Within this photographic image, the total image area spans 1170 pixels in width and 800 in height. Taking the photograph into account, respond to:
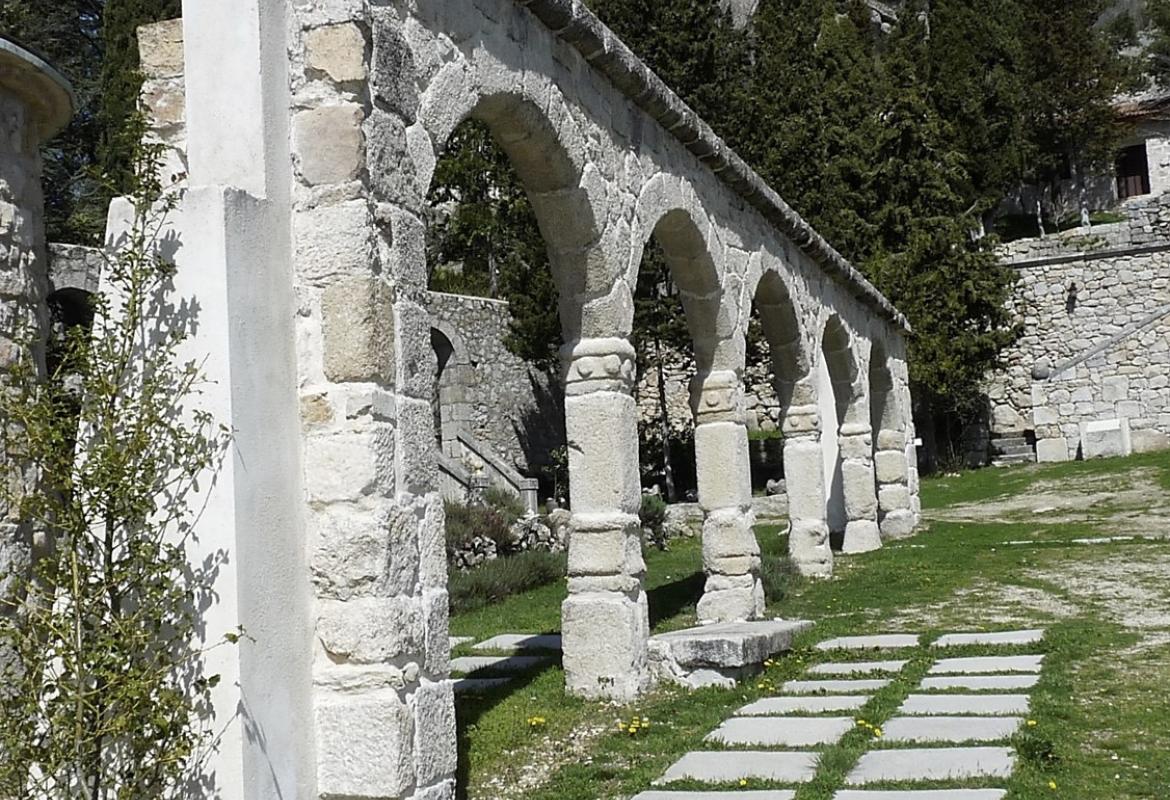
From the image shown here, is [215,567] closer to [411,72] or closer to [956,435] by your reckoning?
[411,72]

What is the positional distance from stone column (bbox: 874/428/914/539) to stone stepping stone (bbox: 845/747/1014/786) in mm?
10887

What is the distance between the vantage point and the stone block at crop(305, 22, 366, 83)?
4133 mm

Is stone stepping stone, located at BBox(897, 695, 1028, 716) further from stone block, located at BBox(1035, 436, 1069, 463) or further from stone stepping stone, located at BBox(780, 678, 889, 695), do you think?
stone block, located at BBox(1035, 436, 1069, 463)

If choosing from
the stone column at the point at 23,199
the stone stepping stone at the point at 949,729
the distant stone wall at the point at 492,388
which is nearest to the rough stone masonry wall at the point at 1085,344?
the distant stone wall at the point at 492,388

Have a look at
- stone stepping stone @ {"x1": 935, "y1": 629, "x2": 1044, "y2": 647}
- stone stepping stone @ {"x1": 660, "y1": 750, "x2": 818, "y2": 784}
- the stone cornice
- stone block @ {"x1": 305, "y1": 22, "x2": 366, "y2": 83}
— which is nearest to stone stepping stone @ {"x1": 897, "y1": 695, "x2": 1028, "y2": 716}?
stone stepping stone @ {"x1": 660, "y1": 750, "x2": 818, "y2": 784}

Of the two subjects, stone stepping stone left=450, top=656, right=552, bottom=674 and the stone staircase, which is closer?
stone stepping stone left=450, top=656, right=552, bottom=674

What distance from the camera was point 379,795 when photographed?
3957mm

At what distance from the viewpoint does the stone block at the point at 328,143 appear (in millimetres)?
4121

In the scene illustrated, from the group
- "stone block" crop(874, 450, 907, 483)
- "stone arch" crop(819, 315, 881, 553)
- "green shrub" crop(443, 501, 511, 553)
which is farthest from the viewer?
"stone block" crop(874, 450, 907, 483)

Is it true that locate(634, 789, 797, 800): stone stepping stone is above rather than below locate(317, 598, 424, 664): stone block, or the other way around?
below

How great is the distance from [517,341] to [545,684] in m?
13.8

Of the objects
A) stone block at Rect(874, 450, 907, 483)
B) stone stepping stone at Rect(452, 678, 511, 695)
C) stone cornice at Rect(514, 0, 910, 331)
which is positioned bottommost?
stone stepping stone at Rect(452, 678, 511, 695)

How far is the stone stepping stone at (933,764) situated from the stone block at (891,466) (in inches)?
458

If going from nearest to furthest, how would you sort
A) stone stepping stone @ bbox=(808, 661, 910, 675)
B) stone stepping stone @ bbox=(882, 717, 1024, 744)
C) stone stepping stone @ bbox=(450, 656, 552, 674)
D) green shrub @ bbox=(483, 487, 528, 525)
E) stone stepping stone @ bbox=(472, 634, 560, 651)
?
stone stepping stone @ bbox=(882, 717, 1024, 744), stone stepping stone @ bbox=(808, 661, 910, 675), stone stepping stone @ bbox=(450, 656, 552, 674), stone stepping stone @ bbox=(472, 634, 560, 651), green shrub @ bbox=(483, 487, 528, 525)
